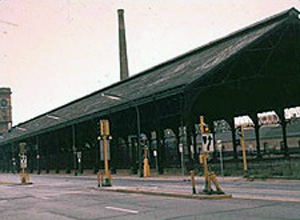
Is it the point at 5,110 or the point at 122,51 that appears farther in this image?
the point at 5,110

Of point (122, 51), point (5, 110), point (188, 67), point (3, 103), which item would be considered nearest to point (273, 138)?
point (122, 51)

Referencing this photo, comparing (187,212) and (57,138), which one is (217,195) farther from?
(57,138)

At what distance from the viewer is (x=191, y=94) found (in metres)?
41.0

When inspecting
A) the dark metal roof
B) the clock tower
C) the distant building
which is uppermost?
the clock tower

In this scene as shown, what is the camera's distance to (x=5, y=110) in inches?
5689

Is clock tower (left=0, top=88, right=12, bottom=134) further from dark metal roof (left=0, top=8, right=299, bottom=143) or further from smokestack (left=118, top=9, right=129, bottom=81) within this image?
dark metal roof (left=0, top=8, right=299, bottom=143)

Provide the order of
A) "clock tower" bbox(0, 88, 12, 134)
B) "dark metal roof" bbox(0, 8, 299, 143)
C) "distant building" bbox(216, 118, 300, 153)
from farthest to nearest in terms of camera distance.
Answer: "clock tower" bbox(0, 88, 12, 134), "distant building" bbox(216, 118, 300, 153), "dark metal roof" bbox(0, 8, 299, 143)

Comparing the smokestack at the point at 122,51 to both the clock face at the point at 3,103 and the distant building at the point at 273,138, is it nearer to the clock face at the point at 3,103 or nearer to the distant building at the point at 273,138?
the distant building at the point at 273,138

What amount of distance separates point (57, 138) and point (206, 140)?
6494 centimetres

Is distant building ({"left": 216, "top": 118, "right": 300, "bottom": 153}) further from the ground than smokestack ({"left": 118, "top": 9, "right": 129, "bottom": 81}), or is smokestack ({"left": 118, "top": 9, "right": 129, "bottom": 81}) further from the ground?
smokestack ({"left": 118, "top": 9, "right": 129, "bottom": 81})

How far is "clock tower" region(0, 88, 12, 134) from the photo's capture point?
14400cm

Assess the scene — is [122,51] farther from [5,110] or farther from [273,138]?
[5,110]

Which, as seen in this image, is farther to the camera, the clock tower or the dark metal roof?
the clock tower

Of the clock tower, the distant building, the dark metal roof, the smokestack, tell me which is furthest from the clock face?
the dark metal roof
